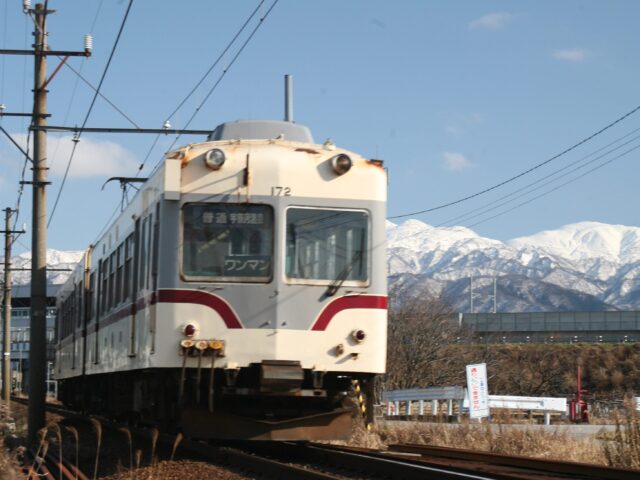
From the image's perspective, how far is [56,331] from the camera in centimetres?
3194

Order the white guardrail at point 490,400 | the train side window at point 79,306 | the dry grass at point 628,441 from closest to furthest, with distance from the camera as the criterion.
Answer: the dry grass at point 628,441
the train side window at point 79,306
the white guardrail at point 490,400

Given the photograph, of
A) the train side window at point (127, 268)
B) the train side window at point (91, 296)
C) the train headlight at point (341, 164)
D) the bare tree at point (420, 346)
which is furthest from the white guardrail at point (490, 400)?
the bare tree at point (420, 346)

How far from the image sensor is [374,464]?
35.7ft

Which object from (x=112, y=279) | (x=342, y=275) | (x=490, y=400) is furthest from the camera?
(x=490, y=400)

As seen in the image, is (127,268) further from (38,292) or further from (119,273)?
(38,292)

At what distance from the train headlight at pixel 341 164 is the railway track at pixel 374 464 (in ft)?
10.3

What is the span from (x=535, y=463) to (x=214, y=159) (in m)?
4.73

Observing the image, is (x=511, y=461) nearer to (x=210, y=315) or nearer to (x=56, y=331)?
(x=210, y=315)

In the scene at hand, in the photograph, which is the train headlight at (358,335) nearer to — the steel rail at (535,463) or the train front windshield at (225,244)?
the train front windshield at (225,244)

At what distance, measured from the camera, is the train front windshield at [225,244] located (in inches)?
473

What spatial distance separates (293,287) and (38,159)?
895 cm

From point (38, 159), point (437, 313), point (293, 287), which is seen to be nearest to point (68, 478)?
point (293, 287)

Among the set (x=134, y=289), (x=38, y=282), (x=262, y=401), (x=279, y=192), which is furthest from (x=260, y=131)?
(x=38, y=282)

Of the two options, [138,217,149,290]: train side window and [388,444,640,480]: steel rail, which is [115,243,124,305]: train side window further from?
[388,444,640,480]: steel rail
